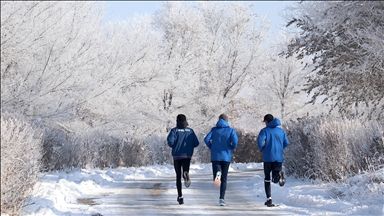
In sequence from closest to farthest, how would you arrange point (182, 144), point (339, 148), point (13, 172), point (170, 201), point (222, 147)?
point (13, 172) < point (222, 147) < point (182, 144) < point (170, 201) < point (339, 148)

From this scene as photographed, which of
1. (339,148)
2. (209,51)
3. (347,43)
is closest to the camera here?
(339,148)

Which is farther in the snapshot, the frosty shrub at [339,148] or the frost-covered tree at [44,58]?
the frost-covered tree at [44,58]

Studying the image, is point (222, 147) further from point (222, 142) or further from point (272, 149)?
point (272, 149)

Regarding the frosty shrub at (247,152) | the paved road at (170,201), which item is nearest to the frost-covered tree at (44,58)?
the paved road at (170,201)

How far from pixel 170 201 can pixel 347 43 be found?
270 inches

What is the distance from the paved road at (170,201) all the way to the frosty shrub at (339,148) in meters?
1.62

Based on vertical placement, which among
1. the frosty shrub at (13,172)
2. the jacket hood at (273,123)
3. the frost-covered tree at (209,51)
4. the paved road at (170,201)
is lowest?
the paved road at (170,201)

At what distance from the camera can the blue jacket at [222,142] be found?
10234mm

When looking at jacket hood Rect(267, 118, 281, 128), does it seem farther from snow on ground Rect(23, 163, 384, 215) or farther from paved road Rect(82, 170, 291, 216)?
paved road Rect(82, 170, 291, 216)

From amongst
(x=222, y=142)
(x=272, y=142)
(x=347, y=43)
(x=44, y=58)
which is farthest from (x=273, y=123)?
(x=44, y=58)

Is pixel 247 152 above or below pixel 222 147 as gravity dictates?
above

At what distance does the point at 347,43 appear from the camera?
1438cm

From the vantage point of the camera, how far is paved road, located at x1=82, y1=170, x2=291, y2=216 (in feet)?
30.1

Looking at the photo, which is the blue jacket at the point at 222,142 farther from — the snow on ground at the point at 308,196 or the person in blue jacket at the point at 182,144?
the snow on ground at the point at 308,196
